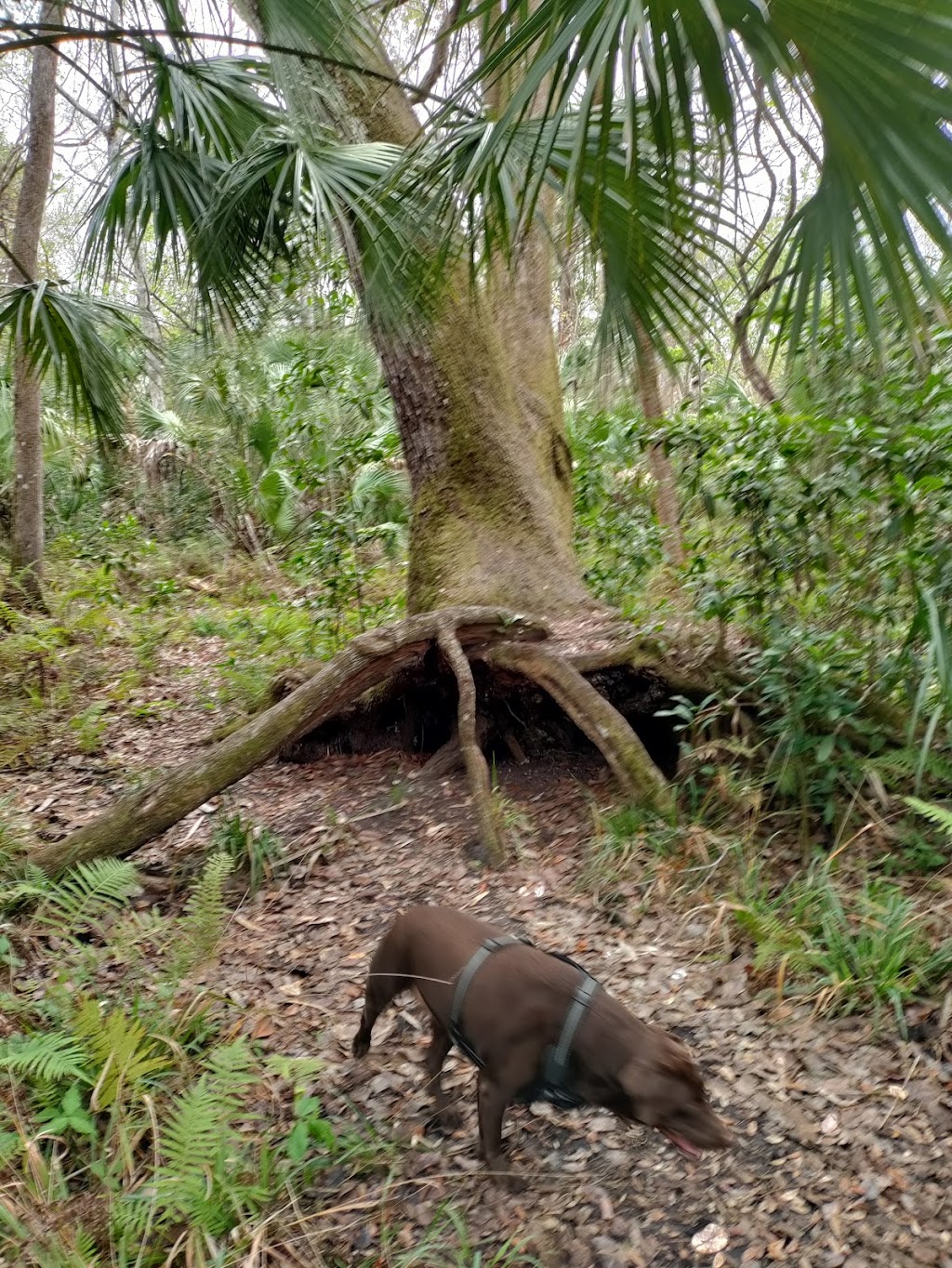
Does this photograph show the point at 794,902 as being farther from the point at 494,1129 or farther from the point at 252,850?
the point at 252,850

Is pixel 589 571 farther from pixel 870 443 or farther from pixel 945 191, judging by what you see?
pixel 945 191

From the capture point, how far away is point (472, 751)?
402cm

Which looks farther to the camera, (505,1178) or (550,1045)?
(505,1178)

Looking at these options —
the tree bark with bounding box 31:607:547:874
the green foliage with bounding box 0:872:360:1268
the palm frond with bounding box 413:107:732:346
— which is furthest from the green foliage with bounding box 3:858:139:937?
the palm frond with bounding box 413:107:732:346

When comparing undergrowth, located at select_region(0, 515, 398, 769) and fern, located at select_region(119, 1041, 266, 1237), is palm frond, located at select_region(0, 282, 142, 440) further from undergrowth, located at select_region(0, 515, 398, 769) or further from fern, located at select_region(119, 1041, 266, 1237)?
fern, located at select_region(119, 1041, 266, 1237)

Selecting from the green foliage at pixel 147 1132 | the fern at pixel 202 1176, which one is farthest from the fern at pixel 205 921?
the fern at pixel 202 1176

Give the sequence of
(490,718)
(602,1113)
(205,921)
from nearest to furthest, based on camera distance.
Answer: (602,1113)
(205,921)
(490,718)

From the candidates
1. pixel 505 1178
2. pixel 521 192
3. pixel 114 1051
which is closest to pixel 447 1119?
pixel 505 1178

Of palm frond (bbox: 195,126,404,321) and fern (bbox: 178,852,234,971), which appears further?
palm frond (bbox: 195,126,404,321)

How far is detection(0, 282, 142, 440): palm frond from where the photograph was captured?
16.6 ft

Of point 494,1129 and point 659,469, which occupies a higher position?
point 659,469

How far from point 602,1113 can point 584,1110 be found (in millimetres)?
57

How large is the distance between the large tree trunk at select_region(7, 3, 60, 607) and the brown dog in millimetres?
6343

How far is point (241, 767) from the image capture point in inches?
159
